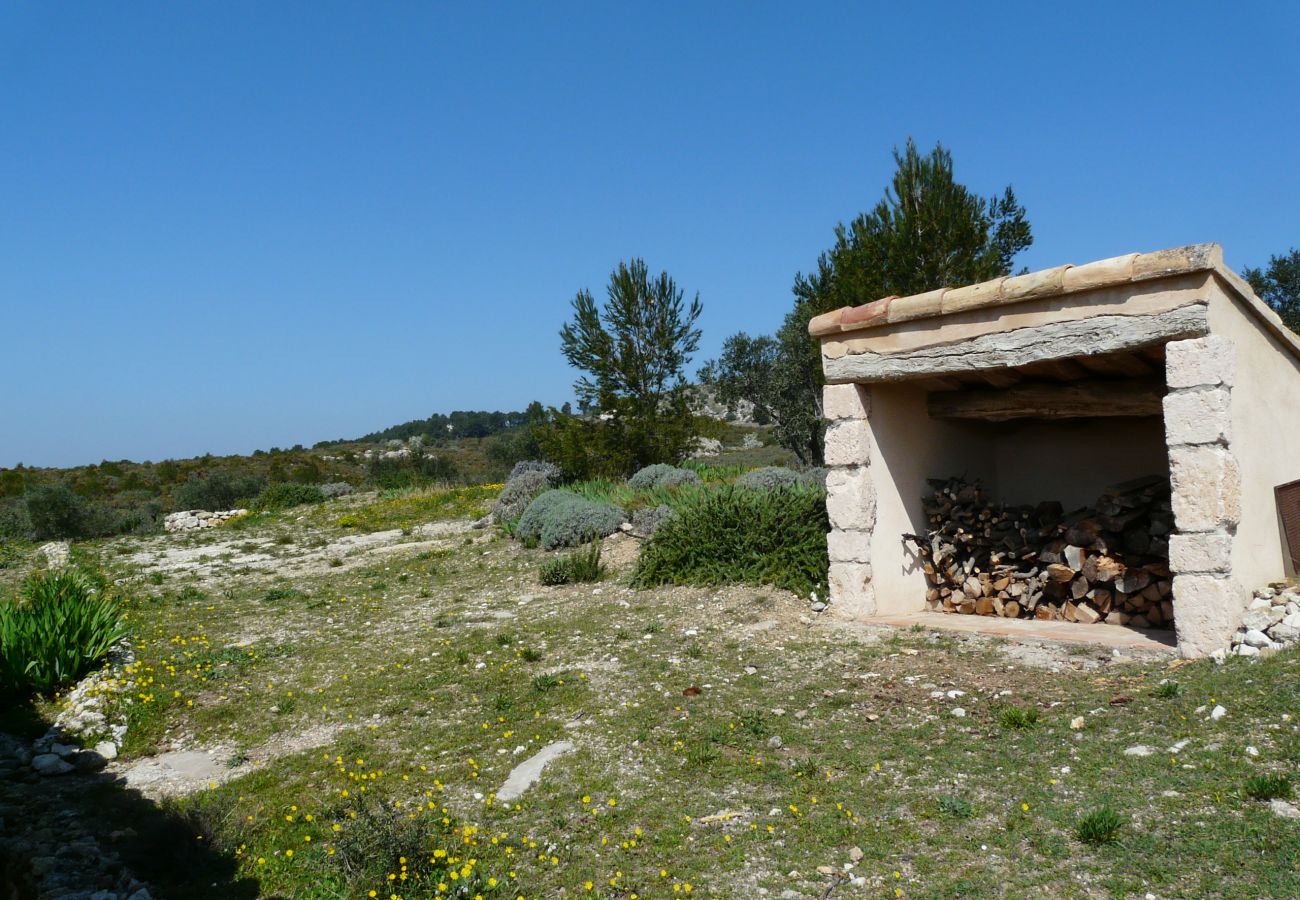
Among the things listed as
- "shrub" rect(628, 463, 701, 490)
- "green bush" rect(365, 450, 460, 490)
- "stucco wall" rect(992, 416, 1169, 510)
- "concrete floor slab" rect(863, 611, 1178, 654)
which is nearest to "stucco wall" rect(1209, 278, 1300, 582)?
"concrete floor slab" rect(863, 611, 1178, 654)

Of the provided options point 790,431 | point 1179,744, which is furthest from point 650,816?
point 790,431

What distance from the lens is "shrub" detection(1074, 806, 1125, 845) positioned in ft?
11.2

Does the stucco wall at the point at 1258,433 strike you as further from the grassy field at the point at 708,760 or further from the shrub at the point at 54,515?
the shrub at the point at 54,515

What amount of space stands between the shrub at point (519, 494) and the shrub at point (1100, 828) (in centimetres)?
1149

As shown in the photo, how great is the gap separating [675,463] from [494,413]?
184 ft

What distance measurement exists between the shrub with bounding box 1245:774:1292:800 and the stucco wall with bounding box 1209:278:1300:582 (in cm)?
254

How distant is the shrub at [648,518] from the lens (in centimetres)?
1147

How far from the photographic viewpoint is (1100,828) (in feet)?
11.3

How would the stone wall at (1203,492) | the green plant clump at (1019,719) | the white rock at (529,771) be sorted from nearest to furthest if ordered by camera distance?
1. the white rock at (529,771)
2. the green plant clump at (1019,719)
3. the stone wall at (1203,492)

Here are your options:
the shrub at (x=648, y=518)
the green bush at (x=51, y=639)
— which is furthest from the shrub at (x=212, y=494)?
the green bush at (x=51, y=639)

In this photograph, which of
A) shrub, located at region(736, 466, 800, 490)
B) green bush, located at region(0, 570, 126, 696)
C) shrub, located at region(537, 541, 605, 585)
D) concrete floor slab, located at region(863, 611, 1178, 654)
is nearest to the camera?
concrete floor slab, located at region(863, 611, 1178, 654)

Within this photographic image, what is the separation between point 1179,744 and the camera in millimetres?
4191

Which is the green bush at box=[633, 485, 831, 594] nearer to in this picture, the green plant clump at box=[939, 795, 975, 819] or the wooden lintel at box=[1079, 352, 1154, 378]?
the wooden lintel at box=[1079, 352, 1154, 378]

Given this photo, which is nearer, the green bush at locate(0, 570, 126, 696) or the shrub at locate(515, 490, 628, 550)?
the green bush at locate(0, 570, 126, 696)
